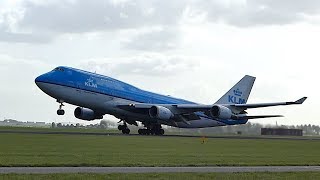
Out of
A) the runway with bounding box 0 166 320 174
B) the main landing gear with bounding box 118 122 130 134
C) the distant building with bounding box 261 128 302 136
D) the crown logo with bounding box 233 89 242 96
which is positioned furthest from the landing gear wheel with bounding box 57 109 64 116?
the distant building with bounding box 261 128 302 136

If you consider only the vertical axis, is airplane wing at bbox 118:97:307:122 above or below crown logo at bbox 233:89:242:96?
below

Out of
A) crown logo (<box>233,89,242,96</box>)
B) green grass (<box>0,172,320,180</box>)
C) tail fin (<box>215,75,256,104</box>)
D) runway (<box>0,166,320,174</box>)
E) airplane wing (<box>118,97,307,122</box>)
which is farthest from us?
crown logo (<box>233,89,242,96</box>)

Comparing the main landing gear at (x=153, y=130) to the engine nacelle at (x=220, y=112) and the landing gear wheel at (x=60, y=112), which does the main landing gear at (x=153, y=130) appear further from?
the landing gear wheel at (x=60, y=112)

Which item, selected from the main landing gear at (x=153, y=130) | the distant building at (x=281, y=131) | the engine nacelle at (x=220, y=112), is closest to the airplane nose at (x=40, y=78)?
the main landing gear at (x=153, y=130)

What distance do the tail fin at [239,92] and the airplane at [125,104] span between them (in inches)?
141

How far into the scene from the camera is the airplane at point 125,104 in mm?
60253

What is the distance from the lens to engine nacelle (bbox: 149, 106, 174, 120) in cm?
6325

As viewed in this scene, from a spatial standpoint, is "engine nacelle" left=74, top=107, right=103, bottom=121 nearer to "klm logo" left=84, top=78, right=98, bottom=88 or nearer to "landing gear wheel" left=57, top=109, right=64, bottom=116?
"klm logo" left=84, top=78, right=98, bottom=88

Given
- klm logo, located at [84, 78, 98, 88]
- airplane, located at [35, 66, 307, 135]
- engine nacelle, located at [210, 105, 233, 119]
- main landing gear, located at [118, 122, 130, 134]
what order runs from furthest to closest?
main landing gear, located at [118, 122, 130, 134], engine nacelle, located at [210, 105, 233, 119], klm logo, located at [84, 78, 98, 88], airplane, located at [35, 66, 307, 135]

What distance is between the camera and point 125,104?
2505 inches

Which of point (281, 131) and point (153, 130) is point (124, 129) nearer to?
point (153, 130)

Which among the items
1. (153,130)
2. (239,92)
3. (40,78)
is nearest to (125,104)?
(153,130)

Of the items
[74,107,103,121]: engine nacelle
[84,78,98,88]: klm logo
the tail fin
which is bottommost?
[74,107,103,121]: engine nacelle

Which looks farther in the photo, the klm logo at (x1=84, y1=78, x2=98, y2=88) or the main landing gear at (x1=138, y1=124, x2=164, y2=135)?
the main landing gear at (x1=138, y1=124, x2=164, y2=135)
